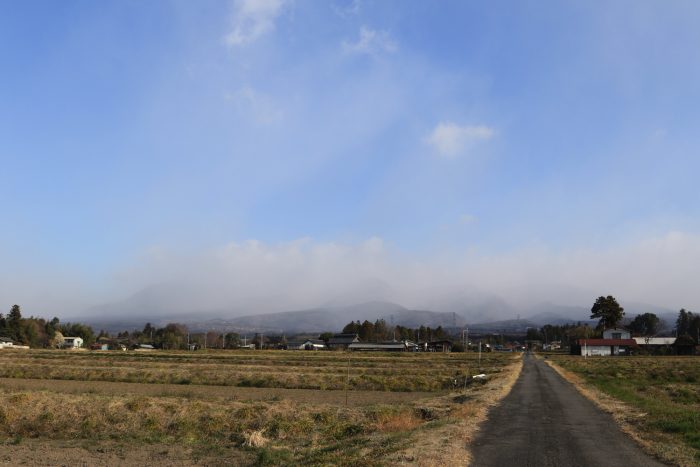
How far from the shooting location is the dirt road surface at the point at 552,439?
13.8 m

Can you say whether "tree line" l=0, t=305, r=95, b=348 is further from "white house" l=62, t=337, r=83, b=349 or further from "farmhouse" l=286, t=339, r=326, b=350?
"farmhouse" l=286, t=339, r=326, b=350

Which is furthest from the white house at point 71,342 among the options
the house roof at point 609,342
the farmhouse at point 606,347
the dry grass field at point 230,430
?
the dry grass field at point 230,430

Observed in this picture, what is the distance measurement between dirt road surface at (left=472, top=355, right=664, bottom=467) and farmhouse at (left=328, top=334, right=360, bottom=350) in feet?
477

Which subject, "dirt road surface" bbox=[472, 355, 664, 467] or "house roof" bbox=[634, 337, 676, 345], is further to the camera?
"house roof" bbox=[634, 337, 676, 345]

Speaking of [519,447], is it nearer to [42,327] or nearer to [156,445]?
[156,445]

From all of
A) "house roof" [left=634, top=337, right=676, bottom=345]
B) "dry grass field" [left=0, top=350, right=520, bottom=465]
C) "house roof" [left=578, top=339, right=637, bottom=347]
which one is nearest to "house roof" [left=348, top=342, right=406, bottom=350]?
"house roof" [left=578, top=339, right=637, bottom=347]

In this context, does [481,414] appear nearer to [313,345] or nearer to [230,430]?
[230,430]

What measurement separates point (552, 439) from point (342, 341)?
16000 centimetres

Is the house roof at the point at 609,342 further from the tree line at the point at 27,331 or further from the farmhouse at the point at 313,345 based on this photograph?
the tree line at the point at 27,331

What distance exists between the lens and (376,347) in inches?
6063

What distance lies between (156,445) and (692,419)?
19.5m

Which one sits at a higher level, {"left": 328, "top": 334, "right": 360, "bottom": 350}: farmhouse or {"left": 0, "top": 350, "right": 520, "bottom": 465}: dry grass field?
{"left": 0, "top": 350, "right": 520, "bottom": 465}: dry grass field

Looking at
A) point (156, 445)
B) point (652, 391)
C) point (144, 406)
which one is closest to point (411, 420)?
point (156, 445)

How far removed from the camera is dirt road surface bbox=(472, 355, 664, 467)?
1380 centimetres
